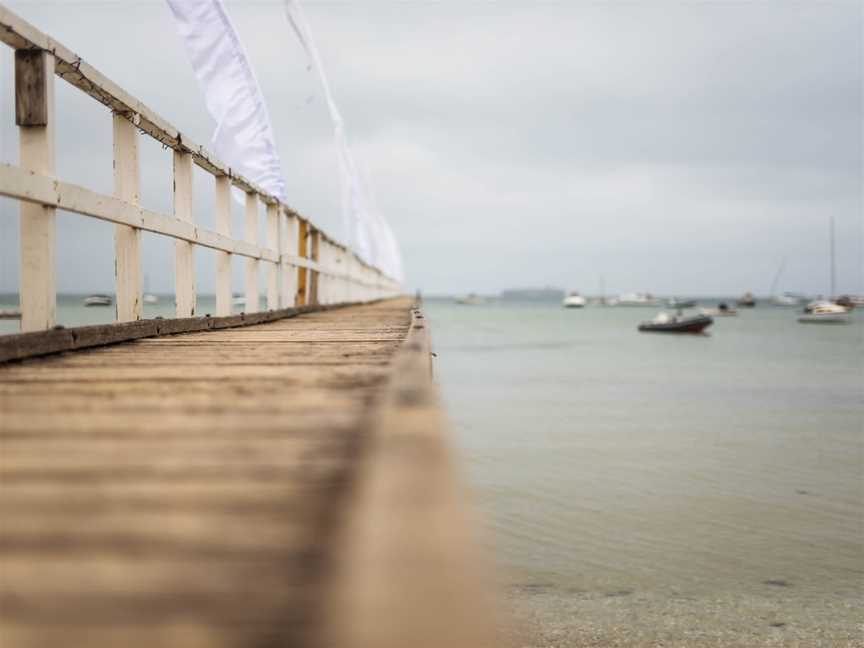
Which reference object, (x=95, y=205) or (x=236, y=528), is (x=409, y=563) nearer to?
(x=236, y=528)

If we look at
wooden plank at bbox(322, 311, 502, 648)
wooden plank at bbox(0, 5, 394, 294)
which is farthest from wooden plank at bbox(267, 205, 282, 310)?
wooden plank at bbox(322, 311, 502, 648)

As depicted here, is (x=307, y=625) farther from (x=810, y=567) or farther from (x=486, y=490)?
(x=486, y=490)

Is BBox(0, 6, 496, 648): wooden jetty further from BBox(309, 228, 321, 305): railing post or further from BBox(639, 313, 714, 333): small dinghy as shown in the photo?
BBox(639, 313, 714, 333): small dinghy

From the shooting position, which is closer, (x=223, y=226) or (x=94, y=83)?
(x=94, y=83)

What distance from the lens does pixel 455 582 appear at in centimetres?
92

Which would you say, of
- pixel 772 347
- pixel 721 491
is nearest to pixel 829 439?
pixel 721 491

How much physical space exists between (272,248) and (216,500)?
7.20 meters

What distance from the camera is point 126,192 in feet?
13.9

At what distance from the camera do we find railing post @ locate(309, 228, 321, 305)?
36.8 feet

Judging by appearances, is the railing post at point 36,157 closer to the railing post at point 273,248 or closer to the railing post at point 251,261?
the railing post at point 251,261

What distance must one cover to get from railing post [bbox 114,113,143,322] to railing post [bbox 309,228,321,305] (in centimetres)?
672

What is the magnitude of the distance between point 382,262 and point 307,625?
30905 millimetres

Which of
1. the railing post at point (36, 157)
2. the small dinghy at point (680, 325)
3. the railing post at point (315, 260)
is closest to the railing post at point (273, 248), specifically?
the railing post at point (315, 260)

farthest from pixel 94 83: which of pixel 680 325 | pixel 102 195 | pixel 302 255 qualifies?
pixel 680 325
